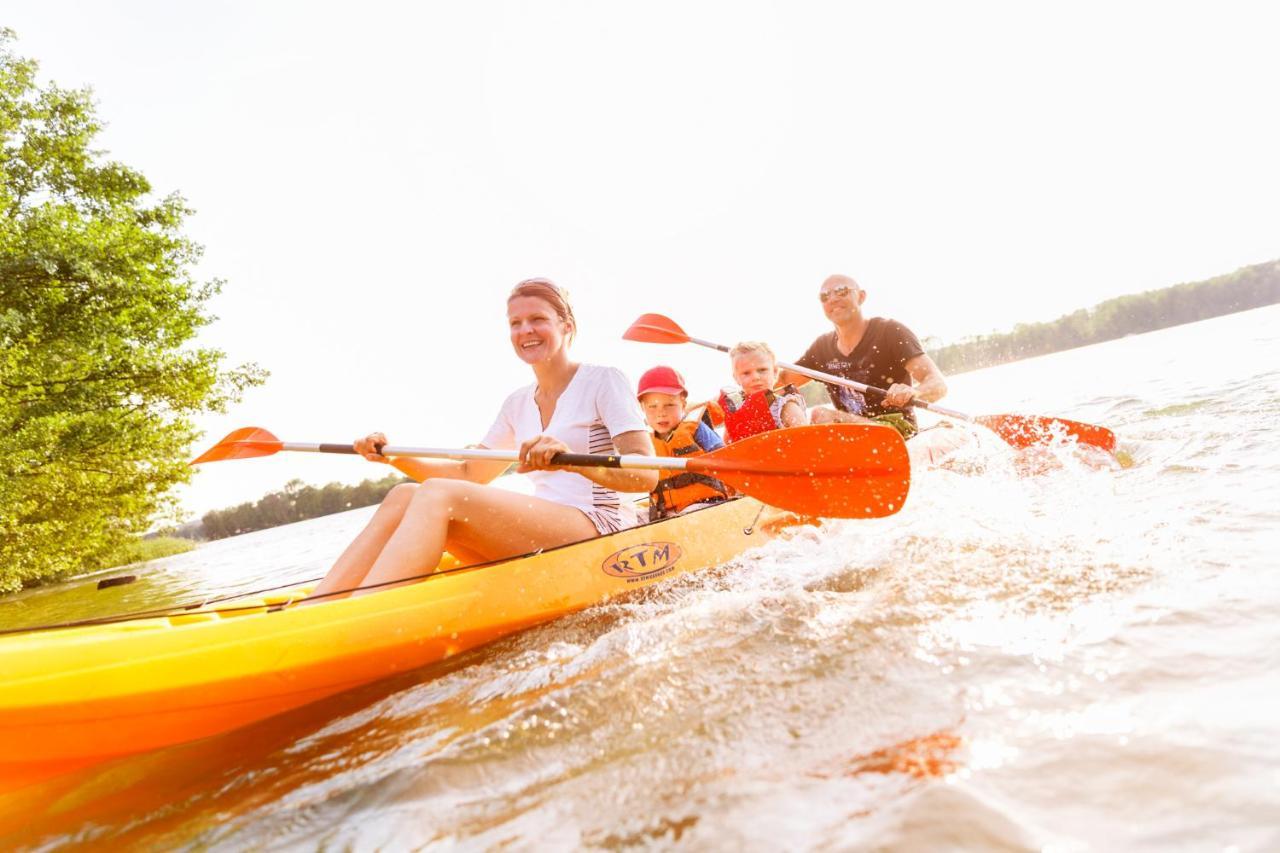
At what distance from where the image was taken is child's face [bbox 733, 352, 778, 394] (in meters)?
5.00

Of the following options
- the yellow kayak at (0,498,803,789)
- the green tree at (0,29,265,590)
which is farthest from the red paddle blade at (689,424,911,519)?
the green tree at (0,29,265,590)

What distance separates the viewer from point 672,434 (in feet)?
15.4

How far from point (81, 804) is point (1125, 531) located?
152 inches

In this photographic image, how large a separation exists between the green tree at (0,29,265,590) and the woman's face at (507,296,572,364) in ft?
31.4

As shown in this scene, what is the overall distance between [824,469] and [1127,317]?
7001 cm

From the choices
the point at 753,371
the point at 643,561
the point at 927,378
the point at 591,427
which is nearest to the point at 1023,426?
the point at 927,378

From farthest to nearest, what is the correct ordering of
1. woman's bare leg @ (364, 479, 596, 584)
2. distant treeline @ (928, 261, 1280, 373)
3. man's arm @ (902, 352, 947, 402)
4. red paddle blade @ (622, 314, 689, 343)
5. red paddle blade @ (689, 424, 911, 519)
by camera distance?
distant treeline @ (928, 261, 1280, 373)
red paddle blade @ (622, 314, 689, 343)
man's arm @ (902, 352, 947, 402)
red paddle blade @ (689, 424, 911, 519)
woman's bare leg @ (364, 479, 596, 584)

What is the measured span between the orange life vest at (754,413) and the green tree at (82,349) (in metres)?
9.71

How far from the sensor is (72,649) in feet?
7.20

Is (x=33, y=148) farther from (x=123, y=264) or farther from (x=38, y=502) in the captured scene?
(x=38, y=502)

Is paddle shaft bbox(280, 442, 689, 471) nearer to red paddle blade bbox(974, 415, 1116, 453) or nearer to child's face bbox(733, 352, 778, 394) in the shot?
child's face bbox(733, 352, 778, 394)

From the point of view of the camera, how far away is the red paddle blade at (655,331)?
7.18 meters

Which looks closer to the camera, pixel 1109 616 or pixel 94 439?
pixel 1109 616

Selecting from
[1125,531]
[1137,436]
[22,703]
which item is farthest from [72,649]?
[1137,436]
